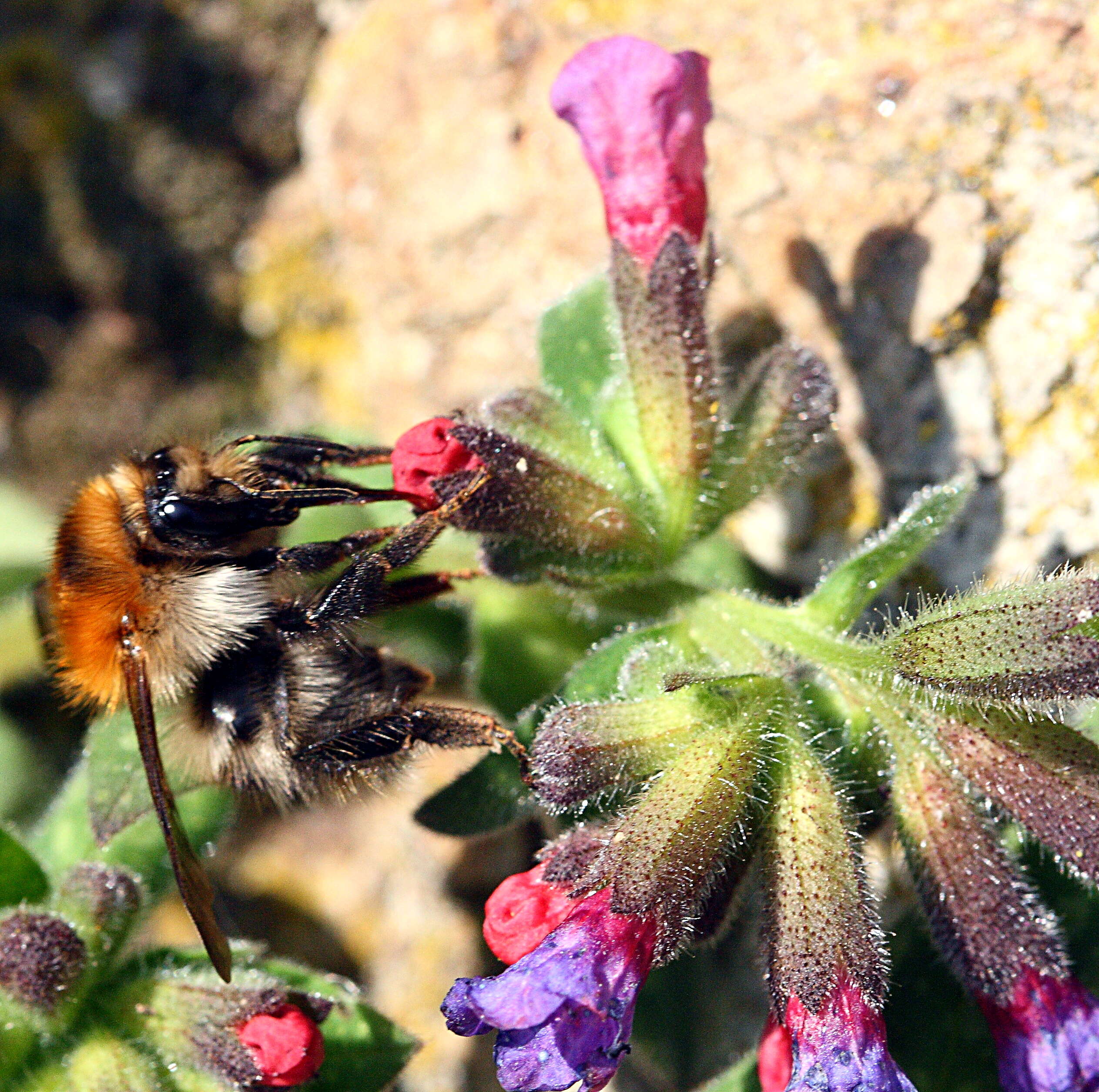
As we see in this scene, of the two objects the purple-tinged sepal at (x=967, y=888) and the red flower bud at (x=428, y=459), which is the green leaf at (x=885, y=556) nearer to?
the purple-tinged sepal at (x=967, y=888)

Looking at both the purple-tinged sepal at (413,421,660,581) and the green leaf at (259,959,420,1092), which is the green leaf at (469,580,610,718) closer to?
the purple-tinged sepal at (413,421,660,581)

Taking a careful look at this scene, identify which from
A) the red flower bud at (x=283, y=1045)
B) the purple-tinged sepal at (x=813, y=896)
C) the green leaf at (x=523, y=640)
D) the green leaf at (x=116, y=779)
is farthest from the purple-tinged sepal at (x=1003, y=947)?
the green leaf at (x=116, y=779)

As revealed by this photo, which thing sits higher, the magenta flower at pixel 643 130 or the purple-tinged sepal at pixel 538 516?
the magenta flower at pixel 643 130

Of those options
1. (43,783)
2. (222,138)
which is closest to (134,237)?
(222,138)

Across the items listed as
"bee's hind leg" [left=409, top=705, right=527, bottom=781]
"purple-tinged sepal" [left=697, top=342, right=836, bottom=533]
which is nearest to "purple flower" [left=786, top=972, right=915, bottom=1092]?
"bee's hind leg" [left=409, top=705, right=527, bottom=781]

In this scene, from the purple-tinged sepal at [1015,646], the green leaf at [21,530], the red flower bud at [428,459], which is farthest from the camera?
the green leaf at [21,530]

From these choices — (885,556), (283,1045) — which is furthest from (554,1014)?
(885,556)
